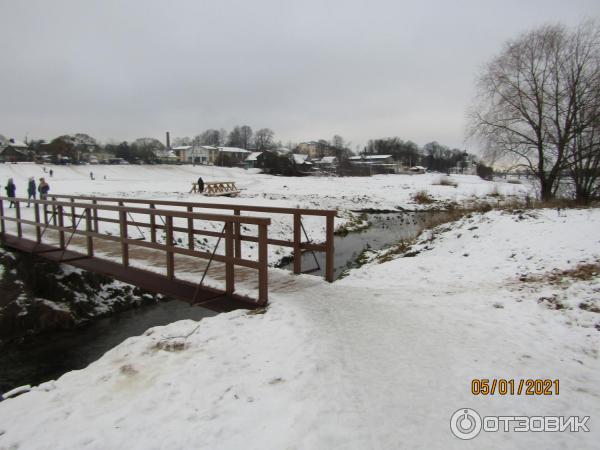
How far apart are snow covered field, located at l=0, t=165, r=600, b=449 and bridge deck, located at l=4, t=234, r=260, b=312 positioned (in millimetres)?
550

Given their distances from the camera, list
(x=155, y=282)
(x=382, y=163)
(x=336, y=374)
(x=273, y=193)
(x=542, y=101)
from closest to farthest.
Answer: (x=336, y=374) → (x=155, y=282) → (x=542, y=101) → (x=273, y=193) → (x=382, y=163)

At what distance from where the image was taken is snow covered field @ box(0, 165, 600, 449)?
121 inches

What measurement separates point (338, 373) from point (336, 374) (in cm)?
3

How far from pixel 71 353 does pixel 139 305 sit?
8.96 feet

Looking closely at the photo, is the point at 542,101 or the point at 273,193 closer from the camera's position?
the point at 542,101

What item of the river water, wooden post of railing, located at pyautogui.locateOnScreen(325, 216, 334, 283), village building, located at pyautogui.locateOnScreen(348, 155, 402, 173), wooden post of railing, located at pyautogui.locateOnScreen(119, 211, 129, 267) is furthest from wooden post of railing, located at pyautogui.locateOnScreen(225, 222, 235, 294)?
village building, located at pyautogui.locateOnScreen(348, 155, 402, 173)

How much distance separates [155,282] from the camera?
277 inches

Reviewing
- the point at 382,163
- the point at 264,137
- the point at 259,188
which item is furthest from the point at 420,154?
the point at 259,188

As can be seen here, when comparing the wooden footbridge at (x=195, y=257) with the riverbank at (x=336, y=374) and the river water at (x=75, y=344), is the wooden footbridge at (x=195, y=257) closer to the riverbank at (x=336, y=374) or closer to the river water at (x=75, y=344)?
the riverbank at (x=336, y=374)

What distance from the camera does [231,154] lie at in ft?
370

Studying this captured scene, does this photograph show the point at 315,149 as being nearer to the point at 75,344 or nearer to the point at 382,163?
the point at 382,163

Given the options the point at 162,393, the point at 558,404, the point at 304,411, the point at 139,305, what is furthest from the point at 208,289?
the point at 139,305

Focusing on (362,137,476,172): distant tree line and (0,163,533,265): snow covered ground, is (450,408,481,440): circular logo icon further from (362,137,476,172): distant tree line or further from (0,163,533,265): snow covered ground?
(362,137,476,172): distant tree line

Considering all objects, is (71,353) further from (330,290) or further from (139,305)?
(330,290)
